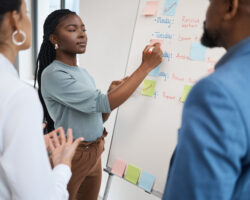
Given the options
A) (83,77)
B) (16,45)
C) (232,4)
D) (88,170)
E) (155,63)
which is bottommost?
(88,170)

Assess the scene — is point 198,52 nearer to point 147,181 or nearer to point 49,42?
Answer: point 147,181

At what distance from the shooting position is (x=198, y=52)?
102cm

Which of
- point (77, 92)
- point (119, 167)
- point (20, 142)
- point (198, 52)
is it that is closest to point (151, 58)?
point (198, 52)

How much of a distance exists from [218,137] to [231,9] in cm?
30

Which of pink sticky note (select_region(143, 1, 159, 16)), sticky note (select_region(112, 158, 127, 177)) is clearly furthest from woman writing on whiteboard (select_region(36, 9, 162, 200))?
pink sticky note (select_region(143, 1, 159, 16))

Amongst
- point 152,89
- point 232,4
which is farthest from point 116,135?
point 232,4

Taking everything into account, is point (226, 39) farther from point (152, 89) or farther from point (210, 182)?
point (152, 89)

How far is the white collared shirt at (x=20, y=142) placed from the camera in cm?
46

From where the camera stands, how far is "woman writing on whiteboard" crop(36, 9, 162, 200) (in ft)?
3.47

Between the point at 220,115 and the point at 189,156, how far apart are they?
0.10 m

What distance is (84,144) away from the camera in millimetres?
1130

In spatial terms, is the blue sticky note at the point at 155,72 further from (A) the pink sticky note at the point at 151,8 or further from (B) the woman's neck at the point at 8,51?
(B) the woman's neck at the point at 8,51

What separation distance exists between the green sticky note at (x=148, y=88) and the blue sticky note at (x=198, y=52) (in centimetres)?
24

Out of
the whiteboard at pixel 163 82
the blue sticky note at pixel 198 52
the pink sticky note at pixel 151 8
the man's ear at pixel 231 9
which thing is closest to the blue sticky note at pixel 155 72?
the whiteboard at pixel 163 82
